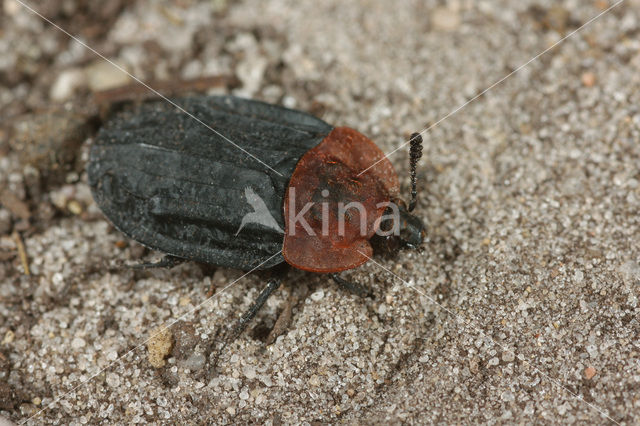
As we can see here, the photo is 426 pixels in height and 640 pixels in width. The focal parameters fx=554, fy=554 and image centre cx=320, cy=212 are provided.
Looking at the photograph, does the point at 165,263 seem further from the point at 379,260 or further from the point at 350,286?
the point at 379,260

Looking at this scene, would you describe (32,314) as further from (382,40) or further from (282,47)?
(382,40)

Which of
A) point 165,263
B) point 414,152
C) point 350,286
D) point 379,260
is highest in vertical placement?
point 414,152

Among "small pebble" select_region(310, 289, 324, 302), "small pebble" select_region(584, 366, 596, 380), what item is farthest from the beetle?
"small pebble" select_region(584, 366, 596, 380)

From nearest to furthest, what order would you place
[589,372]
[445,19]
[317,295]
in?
[589,372] → [317,295] → [445,19]

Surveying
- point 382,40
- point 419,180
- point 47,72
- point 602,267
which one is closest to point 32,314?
point 47,72

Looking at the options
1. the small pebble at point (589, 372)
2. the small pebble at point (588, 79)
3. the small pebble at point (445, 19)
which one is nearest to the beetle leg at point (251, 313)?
the small pebble at point (589, 372)

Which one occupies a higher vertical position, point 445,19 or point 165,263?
point 445,19

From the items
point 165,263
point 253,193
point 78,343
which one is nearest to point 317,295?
point 253,193
